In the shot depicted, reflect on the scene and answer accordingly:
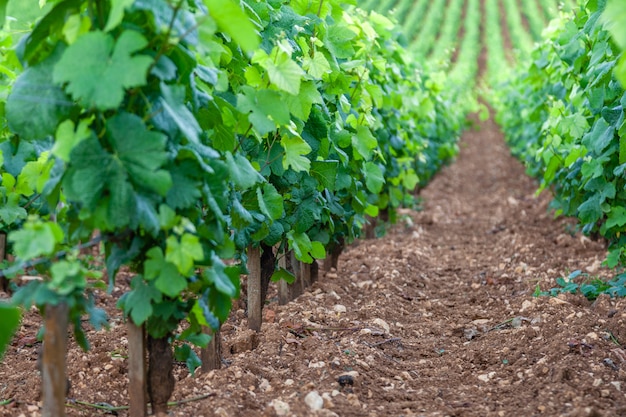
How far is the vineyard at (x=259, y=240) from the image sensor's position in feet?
6.88

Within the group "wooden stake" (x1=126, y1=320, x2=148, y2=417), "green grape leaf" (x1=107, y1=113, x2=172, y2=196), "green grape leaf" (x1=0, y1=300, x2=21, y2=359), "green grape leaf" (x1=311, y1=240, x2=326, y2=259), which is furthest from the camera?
"green grape leaf" (x1=311, y1=240, x2=326, y2=259)

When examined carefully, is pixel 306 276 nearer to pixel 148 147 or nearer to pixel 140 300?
pixel 140 300

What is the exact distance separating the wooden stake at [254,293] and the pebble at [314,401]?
1.05 metres

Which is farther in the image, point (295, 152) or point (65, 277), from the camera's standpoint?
point (295, 152)

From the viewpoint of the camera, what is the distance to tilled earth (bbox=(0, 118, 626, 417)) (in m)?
2.85

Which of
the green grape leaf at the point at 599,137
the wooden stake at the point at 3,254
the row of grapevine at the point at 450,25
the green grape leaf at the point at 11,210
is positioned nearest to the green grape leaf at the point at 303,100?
the green grape leaf at the point at 11,210

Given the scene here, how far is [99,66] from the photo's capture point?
1.97 m

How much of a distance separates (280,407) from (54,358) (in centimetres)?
92

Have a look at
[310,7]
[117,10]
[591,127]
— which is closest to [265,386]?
[117,10]

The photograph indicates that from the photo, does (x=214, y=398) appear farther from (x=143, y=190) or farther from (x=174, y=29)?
(x=174, y=29)

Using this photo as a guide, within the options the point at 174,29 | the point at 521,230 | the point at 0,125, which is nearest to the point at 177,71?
the point at 174,29

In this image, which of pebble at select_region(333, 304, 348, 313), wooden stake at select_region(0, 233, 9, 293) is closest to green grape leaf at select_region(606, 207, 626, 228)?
pebble at select_region(333, 304, 348, 313)

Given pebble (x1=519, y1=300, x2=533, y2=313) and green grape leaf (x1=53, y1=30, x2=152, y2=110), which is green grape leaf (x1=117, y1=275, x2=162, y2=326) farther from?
pebble (x1=519, y1=300, x2=533, y2=313)

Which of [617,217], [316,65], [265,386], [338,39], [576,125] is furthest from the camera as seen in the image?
[576,125]
